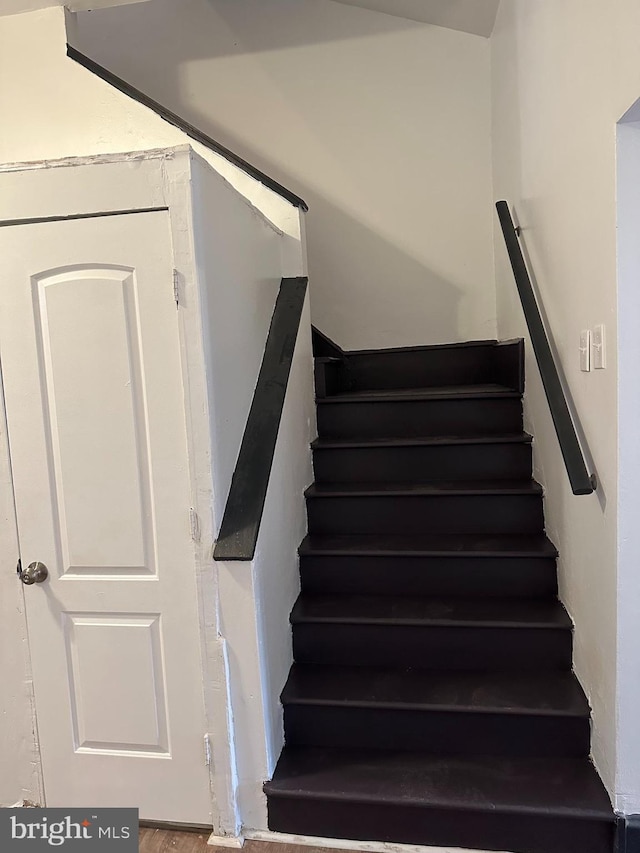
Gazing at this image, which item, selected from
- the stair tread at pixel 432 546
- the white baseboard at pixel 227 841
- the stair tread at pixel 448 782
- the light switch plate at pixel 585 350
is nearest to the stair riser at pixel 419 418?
the stair tread at pixel 432 546

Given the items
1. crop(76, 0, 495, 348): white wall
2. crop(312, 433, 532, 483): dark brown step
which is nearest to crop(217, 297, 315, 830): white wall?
crop(312, 433, 532, 483): dark brown step

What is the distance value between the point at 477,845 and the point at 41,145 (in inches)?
128

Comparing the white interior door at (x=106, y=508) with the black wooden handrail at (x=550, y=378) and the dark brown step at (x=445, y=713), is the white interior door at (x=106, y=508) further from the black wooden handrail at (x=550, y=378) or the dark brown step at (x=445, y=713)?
the black wooden handrail at (x=550, y=378)

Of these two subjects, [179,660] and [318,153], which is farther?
[318,153]

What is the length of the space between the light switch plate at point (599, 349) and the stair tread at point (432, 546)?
83 cm

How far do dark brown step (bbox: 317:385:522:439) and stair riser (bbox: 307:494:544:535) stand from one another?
17.0 inches

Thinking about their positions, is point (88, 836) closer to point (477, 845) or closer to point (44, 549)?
point (44, 549)

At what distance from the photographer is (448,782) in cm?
178

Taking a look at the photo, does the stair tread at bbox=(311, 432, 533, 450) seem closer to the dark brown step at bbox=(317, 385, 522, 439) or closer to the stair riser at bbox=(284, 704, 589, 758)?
the dark brown step at bbox=(317, 385, 522, 439)

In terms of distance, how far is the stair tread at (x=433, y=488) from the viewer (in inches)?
93.4

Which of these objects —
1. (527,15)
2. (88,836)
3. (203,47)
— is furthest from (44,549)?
(203,47)

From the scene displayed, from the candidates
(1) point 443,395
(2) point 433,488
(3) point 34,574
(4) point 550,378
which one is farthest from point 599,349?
(3) point 34,574

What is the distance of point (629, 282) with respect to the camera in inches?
58.0

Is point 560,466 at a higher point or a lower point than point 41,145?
lower
